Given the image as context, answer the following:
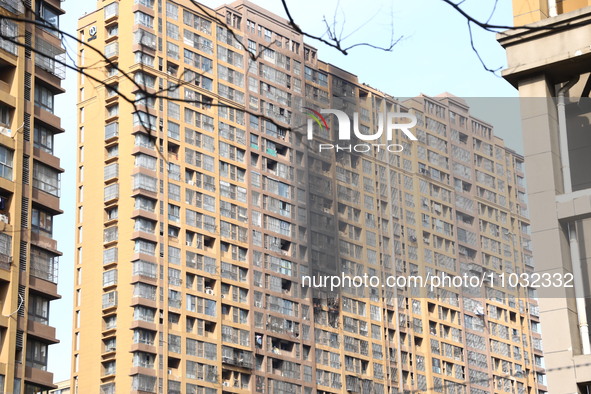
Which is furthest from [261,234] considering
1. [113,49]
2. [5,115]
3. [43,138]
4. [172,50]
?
[5,115]

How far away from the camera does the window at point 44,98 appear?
146 ft

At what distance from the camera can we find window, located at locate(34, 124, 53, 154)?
144 ft

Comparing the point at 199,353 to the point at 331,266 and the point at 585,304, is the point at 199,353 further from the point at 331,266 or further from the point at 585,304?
the point at 585,304

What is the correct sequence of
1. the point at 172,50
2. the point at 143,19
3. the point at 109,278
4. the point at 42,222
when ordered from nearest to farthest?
the point at 42,222, the point at 109,278, the point at 143,19, the point at 172,50

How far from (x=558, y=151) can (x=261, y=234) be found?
5826 cm

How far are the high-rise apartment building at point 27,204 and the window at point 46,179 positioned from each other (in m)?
0.04

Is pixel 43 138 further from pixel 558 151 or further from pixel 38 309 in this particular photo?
pixel 558 151

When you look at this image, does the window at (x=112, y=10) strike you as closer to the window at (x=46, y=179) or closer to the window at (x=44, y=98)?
the window at (x=44, y=98)

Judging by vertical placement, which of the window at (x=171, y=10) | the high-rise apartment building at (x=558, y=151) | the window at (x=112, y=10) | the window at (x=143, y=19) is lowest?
the high-rise apartment building at (x=558, y=151)

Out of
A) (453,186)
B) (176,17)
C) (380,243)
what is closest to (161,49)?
(176,17)

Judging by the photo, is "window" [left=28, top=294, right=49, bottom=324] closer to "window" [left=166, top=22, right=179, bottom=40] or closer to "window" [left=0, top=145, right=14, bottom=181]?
"window" [left=0, top=145, right=14, bottom=181]

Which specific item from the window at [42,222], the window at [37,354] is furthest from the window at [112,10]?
the window at [37,354]

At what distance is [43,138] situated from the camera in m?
44.4

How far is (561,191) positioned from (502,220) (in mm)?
83689
